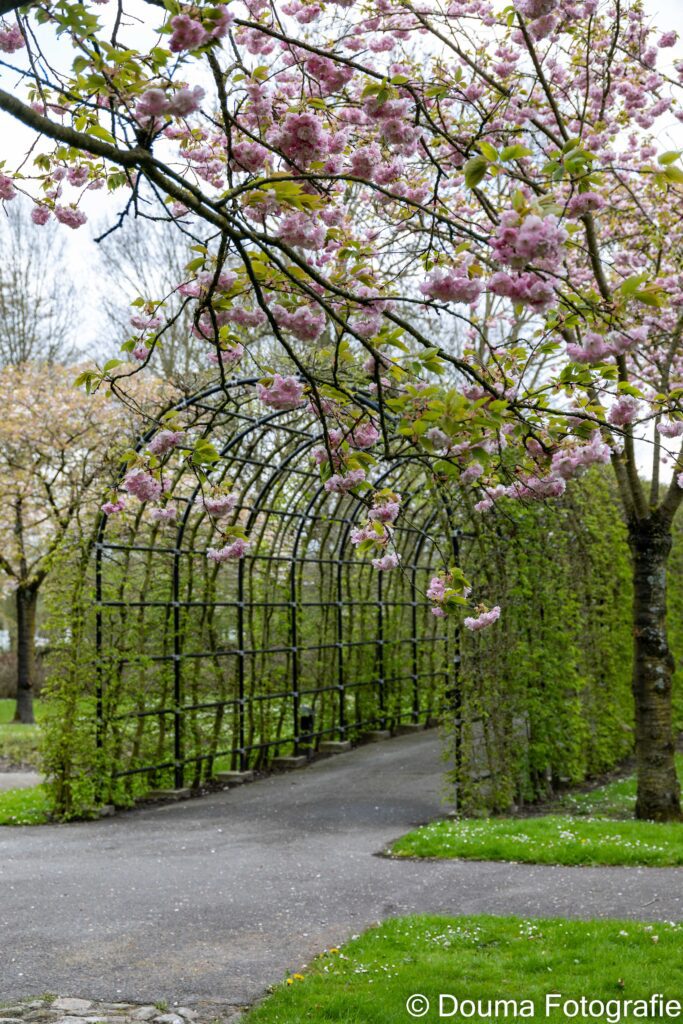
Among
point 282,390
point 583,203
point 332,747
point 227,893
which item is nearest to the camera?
point 583,203

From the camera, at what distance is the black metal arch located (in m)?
8.63

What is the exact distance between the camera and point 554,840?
21.5 ft

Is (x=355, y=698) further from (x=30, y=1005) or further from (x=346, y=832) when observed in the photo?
(x=30, y=1005)

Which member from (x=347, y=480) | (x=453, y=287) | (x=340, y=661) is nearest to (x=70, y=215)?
(x=347, y=480)

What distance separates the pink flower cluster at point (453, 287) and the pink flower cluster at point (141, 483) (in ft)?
4.22

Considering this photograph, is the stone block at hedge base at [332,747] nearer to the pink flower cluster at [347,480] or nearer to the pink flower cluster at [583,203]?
the pink flower cluster at [347,480]

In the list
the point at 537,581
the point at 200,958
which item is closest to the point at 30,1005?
the point at 200,958

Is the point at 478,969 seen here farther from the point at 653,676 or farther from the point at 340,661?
the point at 340,661

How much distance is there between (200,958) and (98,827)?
12.7 ft

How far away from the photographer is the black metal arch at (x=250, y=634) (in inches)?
340

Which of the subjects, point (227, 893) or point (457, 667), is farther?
point (457, 667)

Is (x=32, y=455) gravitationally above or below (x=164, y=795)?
above

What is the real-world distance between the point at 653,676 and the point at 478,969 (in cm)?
393

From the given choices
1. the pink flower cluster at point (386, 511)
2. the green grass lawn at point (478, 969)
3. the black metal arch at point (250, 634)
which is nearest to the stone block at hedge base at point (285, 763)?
the black metal arch at point (250, 634)
